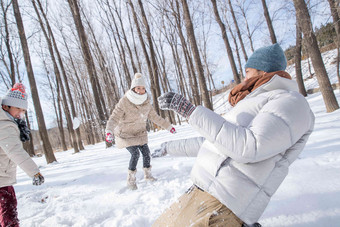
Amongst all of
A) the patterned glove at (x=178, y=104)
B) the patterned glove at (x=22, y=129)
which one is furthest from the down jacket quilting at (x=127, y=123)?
the patterned glove at (x=178, y=104)

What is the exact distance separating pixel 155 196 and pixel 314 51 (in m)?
6.71

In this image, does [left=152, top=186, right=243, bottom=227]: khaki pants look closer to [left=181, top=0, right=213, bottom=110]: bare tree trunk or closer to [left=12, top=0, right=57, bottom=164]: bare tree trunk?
[left=181, top=0, right=213, bottom=110]: bare tree trunk

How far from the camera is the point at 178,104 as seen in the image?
124 centimetres

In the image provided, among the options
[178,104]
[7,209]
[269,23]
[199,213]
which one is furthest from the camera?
[269,23]

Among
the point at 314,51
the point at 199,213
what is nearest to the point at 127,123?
the point at 199,213

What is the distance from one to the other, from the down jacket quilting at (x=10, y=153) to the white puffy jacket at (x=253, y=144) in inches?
76.6

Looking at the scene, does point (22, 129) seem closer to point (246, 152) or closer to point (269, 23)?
point (246, 152)

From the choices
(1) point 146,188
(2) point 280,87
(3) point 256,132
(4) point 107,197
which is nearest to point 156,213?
A: (1) point 146,188

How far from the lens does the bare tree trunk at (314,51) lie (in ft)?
18.2

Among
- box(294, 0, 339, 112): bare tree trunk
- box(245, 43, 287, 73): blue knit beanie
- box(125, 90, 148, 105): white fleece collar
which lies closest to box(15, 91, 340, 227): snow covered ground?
box(245, 43, 287, 73): blue knit beanie

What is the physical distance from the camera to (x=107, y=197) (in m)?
2.85

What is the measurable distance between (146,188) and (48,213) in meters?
1.46

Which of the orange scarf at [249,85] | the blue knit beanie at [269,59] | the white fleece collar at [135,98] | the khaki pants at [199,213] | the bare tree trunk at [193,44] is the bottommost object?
the khaki pants at [199,213]

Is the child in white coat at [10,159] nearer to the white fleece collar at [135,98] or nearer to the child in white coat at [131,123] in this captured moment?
the child in white coat at [131,123]
